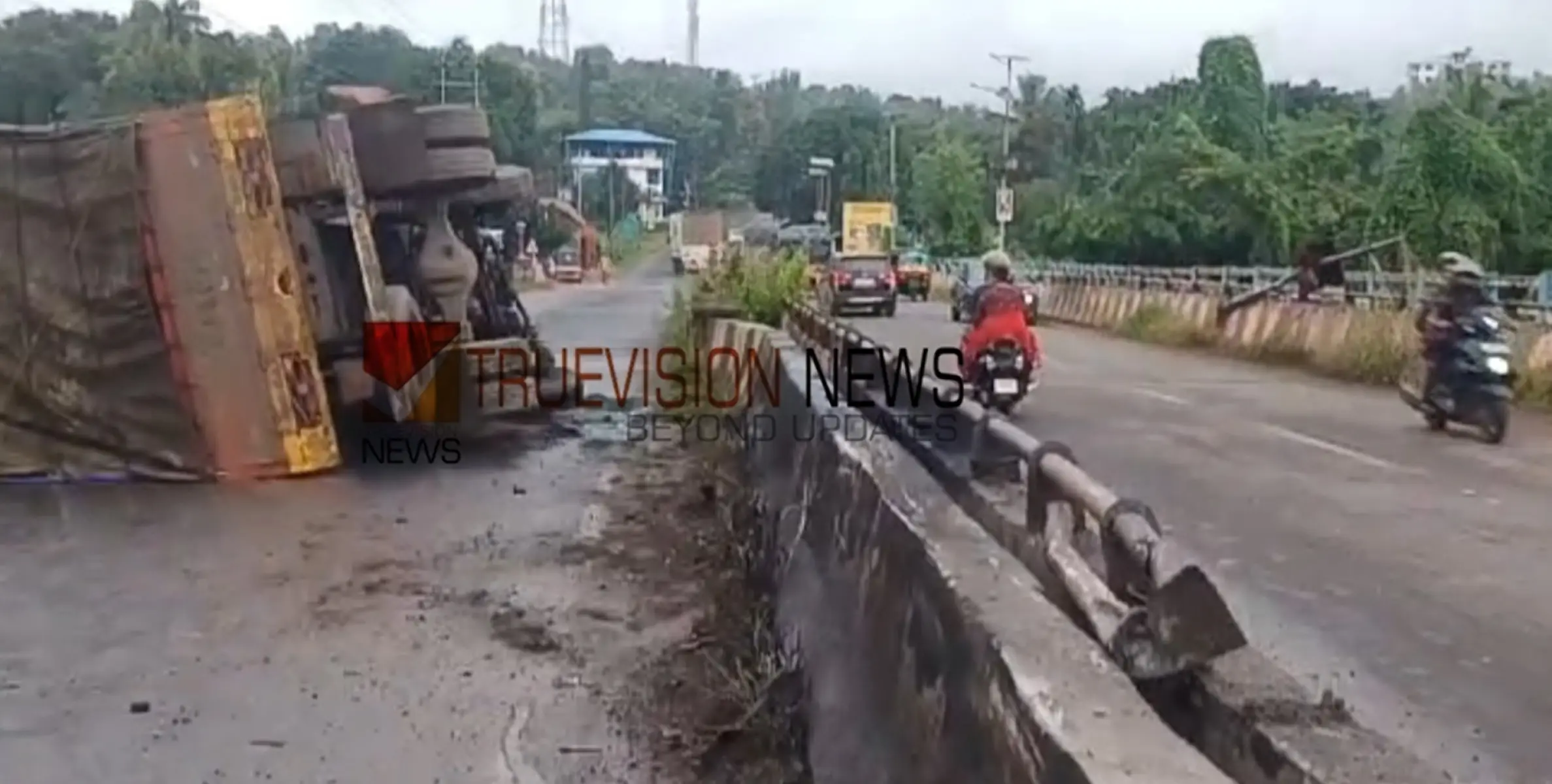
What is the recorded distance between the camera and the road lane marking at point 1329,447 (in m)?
13.4

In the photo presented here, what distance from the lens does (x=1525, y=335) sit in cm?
2031

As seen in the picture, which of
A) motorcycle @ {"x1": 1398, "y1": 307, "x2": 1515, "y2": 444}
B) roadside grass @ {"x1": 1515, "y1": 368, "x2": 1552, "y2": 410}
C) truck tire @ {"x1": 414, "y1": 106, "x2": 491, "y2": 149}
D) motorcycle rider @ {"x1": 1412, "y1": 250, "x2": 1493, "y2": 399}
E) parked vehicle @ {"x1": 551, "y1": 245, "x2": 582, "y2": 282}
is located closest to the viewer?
motorcycle @ {"x1": 1398, "y1": 307, "x2": 1515, "y2": 444}

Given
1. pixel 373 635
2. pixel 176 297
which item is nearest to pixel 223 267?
pixel 176 297

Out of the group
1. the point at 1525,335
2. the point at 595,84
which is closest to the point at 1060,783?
the point at 1525,335

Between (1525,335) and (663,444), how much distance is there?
964 cm

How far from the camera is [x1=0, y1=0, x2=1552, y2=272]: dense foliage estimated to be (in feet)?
91.5

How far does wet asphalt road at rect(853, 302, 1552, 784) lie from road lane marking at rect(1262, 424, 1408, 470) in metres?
0.05

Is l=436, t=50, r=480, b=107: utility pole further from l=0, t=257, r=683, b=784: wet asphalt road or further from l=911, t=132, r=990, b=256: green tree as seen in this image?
l=0, t=257, r=683, b=784: wet asphalt road

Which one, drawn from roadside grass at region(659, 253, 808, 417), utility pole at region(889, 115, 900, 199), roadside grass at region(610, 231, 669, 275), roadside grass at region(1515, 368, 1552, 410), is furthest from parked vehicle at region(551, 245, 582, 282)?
roadside grass at region(1515, 368, 1552, 410)

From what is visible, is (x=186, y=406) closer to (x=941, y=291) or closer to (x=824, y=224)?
(x=941, y=291)

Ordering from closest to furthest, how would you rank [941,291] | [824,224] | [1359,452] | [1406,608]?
[1406,608], [1359,452], [941,291], [824,224]

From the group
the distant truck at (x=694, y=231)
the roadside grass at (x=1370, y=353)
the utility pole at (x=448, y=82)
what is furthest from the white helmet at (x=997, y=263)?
the distant truck at (x=694, y=231)

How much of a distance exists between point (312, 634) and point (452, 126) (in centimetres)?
751

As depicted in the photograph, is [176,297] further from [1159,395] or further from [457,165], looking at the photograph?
[1159,395]
